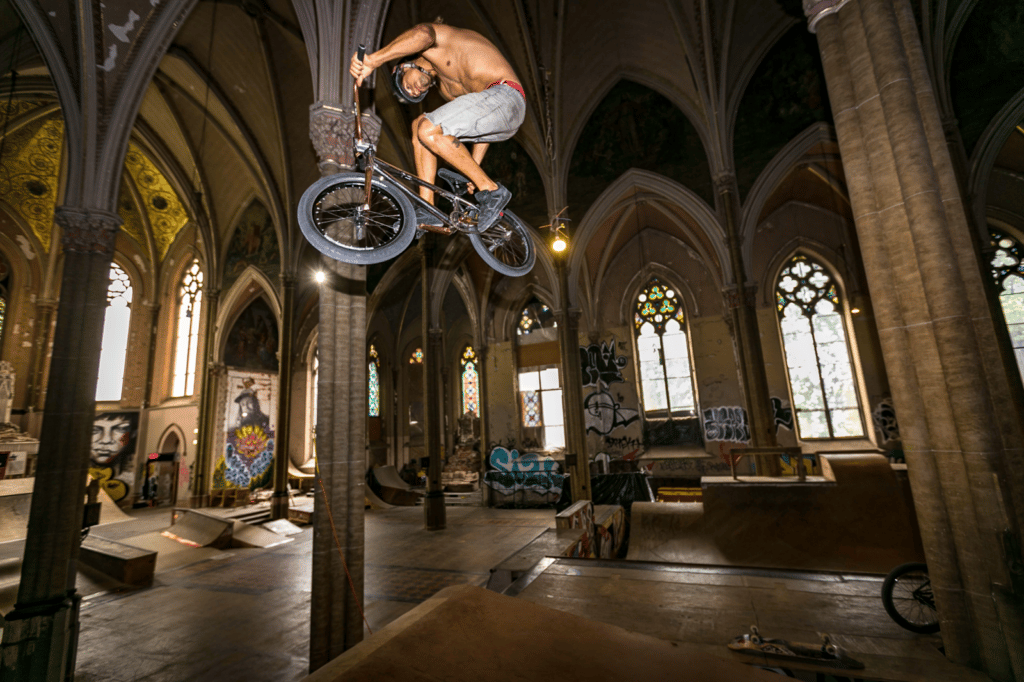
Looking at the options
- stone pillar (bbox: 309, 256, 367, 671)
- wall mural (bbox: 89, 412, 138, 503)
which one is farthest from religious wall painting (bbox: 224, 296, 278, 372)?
stone pillar (bbox: 309, 256, 367, 671)

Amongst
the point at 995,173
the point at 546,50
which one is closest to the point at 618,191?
the point at 546,50

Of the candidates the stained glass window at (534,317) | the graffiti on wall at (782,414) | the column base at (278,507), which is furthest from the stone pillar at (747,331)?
the column base at (278,507)

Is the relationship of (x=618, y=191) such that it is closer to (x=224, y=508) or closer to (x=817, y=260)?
(x=817, y=260)

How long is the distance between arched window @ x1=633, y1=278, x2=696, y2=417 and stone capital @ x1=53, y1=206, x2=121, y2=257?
13194 millimetres

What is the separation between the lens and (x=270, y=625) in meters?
5.07

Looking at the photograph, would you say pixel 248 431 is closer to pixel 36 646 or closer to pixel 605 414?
pixel 36 646

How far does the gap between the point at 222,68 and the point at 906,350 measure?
43.3ft

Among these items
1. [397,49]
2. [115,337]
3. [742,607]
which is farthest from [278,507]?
[397,49]

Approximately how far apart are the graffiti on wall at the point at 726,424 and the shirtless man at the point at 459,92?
1221cm

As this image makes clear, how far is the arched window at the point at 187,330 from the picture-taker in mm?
16000

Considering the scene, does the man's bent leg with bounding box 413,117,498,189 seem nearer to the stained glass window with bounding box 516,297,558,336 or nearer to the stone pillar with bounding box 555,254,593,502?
the stone pillar with bounding box 555,254,593,502

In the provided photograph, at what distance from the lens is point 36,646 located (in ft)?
14.9

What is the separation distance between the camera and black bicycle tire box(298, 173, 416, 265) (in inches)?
119

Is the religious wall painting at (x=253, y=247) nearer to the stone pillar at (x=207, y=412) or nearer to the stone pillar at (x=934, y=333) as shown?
the stone pillar at (x=207, y=412)
